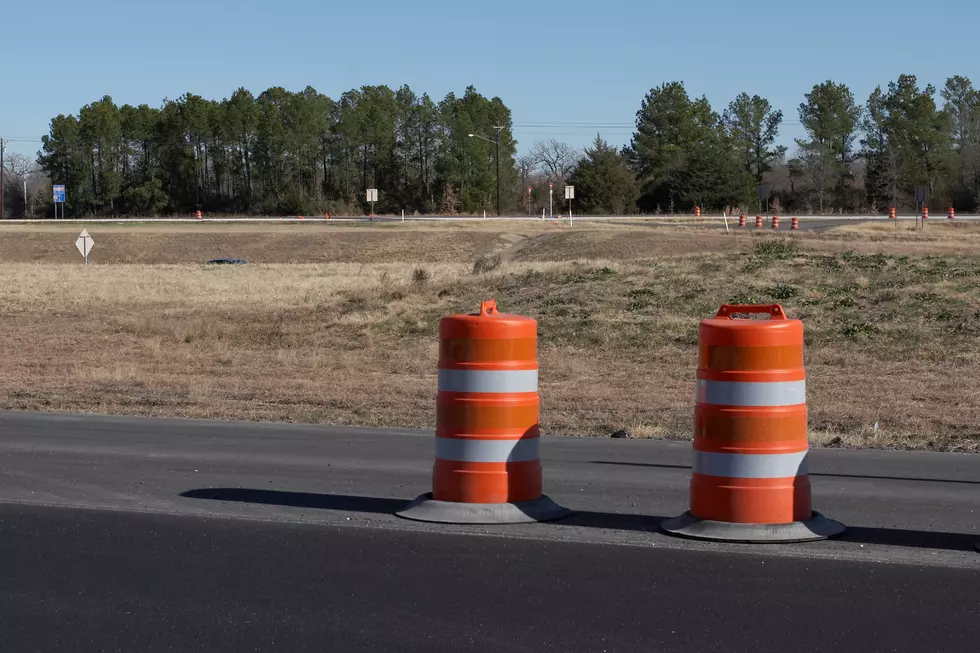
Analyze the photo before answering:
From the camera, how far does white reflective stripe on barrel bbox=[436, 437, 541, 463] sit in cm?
718

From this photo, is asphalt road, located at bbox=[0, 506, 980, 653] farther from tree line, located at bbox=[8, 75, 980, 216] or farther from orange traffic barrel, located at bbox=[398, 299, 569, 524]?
tree line, located at bbox=[8, 75, 980, 216]

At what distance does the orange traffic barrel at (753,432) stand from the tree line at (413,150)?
3640 inches

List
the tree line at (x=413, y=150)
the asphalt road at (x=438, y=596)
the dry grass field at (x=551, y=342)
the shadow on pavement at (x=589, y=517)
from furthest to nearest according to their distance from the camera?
the tree line at (x=413, y=150) < the dry grass field at (x=551, y=342) < the shadow on pavement at (x=589, y=517) < the asphalt road at (x=438, y=596)

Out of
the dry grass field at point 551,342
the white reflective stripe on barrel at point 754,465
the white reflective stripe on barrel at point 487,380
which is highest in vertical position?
the white reflective stripe on barrel at point 487,380

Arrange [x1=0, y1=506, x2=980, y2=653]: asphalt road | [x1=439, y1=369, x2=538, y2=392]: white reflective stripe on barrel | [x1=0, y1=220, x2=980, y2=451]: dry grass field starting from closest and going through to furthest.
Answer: [x1=0, y1=506, x2=980, y2=653]: asphalt road < [x1=439, y1=369, x2=538, y2=392]: white reflective stripe on barrel < [x1=0, y1=220, x2=980, y2=451]: dry grass field

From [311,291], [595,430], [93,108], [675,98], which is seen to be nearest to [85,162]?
[93,108]

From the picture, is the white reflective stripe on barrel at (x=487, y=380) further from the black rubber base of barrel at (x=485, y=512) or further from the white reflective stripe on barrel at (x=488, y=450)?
the black rubber base of barrel at (x=485, y=512)

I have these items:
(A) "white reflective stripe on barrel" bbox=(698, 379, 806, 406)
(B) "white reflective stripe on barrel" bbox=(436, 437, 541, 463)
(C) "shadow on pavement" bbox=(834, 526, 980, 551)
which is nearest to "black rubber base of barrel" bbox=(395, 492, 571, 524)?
(B) "white reflective stripe on barrel" bbox=(436, 437, 541, 463)

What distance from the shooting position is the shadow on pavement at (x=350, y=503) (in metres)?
7.19

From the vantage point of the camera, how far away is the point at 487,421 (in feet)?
23.5

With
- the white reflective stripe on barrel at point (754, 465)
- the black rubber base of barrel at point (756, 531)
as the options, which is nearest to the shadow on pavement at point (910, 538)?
the black rubber base of barrel at point (756, 531)

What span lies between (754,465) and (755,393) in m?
0.38

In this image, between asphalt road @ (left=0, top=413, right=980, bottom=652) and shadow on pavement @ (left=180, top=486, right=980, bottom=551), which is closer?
asphalt road @ (left=0, top=413, right=980, bottom=652)

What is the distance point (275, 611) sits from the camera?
548 centimetres
